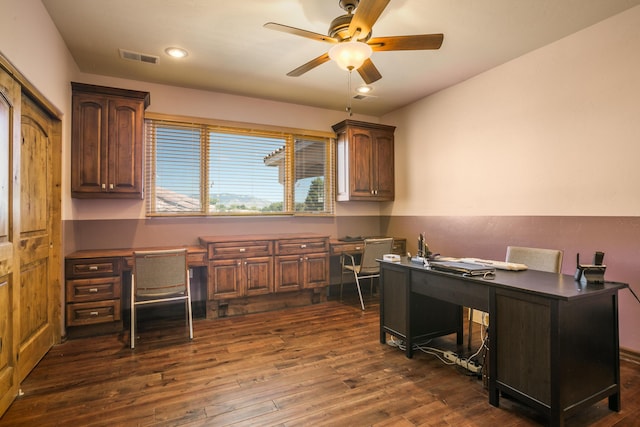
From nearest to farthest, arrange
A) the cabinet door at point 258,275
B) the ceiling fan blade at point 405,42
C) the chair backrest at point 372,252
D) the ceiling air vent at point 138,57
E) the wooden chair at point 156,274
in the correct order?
the ceiling fan blade at point 405,42
the wooden chair at point 156,274
the ceiling air vent at point 138,57
the cabinet door at point 258,275
the chair backrest at point 372,252

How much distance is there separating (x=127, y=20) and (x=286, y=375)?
10.4ft

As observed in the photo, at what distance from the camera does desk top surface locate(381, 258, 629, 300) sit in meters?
1.86

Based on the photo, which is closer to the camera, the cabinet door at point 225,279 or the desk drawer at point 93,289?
the desk drawer at point 93,289

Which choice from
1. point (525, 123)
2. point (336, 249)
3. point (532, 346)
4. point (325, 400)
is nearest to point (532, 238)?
point (525, 123)

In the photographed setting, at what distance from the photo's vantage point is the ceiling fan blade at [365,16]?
1.98 metres

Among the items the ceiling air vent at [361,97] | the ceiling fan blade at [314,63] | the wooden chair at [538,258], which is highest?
the ceiling air vent at [361,97]

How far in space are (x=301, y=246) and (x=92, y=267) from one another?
228cm

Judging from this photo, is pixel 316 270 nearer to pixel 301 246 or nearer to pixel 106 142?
pixel 301 246

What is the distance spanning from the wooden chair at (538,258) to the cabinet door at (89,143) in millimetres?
3879

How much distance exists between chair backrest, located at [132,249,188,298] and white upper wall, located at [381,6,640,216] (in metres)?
3.31

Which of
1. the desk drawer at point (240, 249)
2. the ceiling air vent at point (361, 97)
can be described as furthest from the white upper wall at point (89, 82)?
the desk drawer at point (240, 249)

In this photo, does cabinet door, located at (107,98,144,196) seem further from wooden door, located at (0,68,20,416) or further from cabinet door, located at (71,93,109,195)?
wooden door, located at (0,68,20,416)

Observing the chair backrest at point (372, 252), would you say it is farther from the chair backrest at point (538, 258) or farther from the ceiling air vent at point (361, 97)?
the ceiling air vent at point (361, 97)

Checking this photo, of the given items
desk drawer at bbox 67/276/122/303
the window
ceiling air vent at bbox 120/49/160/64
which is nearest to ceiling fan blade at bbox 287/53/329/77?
ceiling air vent at bbox 120/49/160/64
